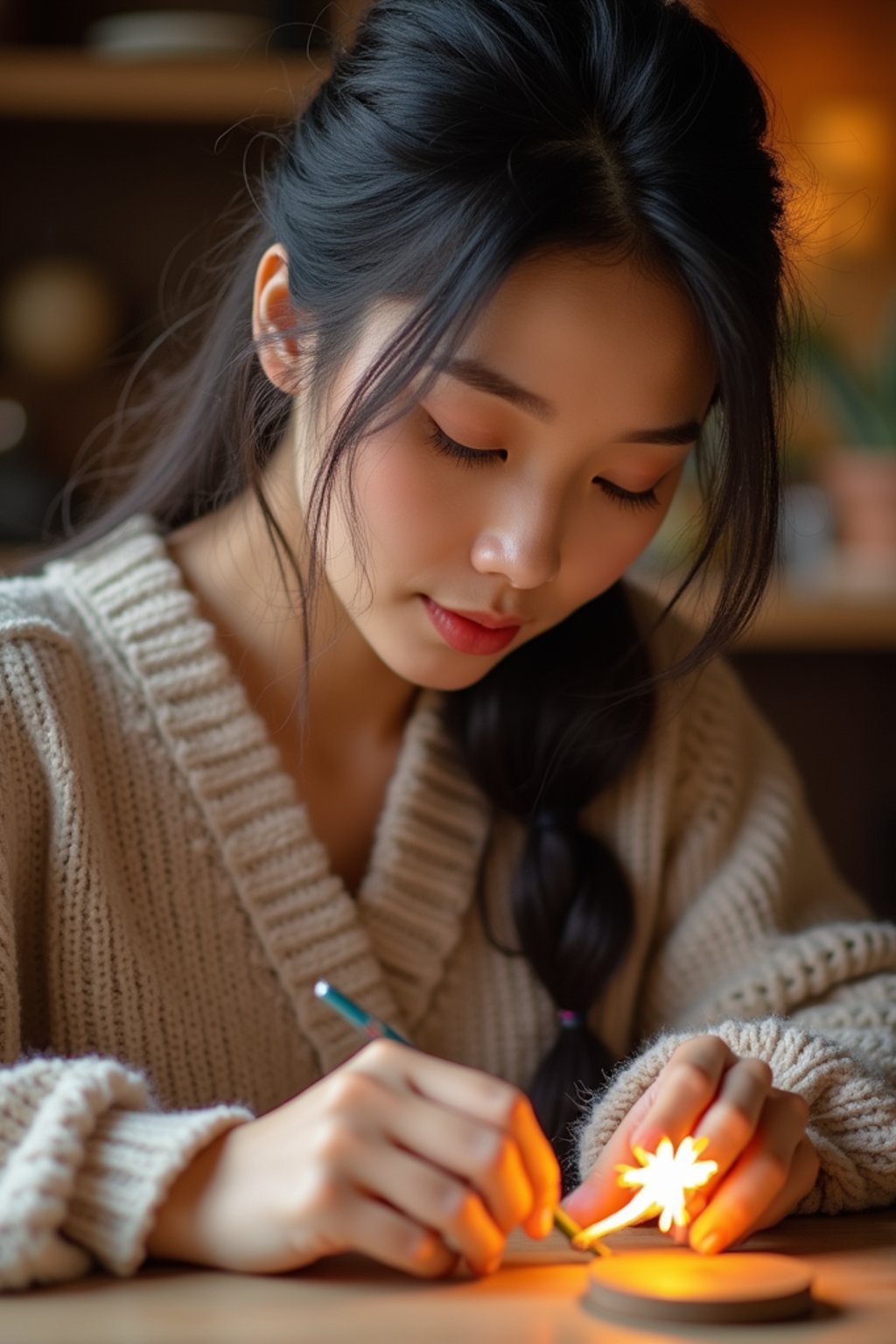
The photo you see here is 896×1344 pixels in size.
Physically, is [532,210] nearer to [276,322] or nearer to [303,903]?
[276,322]

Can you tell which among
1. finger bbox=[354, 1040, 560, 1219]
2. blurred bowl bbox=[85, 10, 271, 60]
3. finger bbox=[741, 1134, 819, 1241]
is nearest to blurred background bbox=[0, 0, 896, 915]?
blurred bowl bbox=[85, 10, 271, 60]

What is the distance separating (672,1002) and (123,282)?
4.49 feet

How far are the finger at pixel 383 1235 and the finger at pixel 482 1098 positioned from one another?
0.05m

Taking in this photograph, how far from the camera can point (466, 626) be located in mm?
948

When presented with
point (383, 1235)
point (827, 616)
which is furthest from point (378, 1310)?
point (827, 616)

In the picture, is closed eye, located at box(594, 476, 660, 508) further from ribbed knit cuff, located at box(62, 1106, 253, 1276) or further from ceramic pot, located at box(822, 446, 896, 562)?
ceramic pot, located at box(822, 446, 896, 562)

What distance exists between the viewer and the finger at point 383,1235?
25.3 inches

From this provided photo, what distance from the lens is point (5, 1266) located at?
637 millimetres

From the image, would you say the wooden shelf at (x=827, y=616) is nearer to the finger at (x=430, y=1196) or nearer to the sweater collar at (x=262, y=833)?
the sweater collar at (x=262, y=833)

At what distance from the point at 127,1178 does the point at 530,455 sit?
42 cm

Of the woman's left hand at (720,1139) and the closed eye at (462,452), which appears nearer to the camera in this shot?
the woman's left hand at (720,1139)

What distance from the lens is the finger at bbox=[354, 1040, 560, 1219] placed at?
65 centimetres

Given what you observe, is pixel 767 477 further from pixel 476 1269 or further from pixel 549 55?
pixel 476 1269

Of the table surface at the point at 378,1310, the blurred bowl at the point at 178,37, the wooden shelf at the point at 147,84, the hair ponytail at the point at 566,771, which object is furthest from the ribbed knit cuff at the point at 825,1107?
the blurred bowl at the point at 178,37
